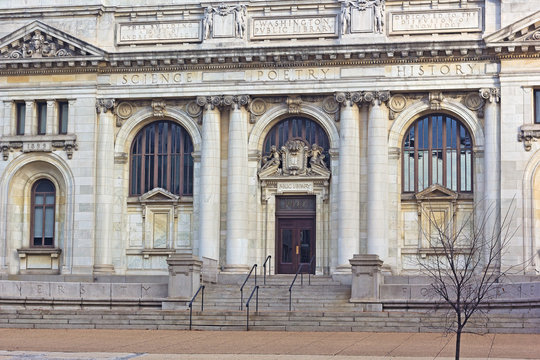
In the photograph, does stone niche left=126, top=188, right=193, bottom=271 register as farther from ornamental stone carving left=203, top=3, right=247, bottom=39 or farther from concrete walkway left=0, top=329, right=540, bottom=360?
concrete walkway left=0, top=329, right=540, bottom=360

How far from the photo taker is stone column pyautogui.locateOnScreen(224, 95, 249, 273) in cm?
4919

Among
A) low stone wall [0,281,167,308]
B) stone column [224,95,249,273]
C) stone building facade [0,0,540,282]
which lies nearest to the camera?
low stone wall [0,281,167,308]

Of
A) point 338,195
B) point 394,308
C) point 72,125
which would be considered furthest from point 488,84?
point 72,125

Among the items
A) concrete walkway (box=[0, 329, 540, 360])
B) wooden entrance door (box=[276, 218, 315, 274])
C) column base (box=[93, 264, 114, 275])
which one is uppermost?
wooden entrance door (box=[276, 218, 315, 274])

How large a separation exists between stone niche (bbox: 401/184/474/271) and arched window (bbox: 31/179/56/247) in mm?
16686

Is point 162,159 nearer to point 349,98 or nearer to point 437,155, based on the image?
point 349,98

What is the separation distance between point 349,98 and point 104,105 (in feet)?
37.7

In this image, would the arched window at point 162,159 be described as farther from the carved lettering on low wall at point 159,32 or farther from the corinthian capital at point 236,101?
the carved lettering on low wall at point 159,32

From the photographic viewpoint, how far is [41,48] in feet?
168

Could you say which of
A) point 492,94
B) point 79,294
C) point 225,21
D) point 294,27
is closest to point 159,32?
point 225,21

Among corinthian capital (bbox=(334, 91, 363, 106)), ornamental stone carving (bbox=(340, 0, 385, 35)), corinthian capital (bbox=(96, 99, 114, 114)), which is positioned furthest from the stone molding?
corinthian capital (bbox=(96, 99, 114, 114))

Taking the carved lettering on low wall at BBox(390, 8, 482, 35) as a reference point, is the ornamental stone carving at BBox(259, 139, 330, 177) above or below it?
below

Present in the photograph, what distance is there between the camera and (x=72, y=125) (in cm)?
5138

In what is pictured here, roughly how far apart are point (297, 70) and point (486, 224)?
1087 centimetres
